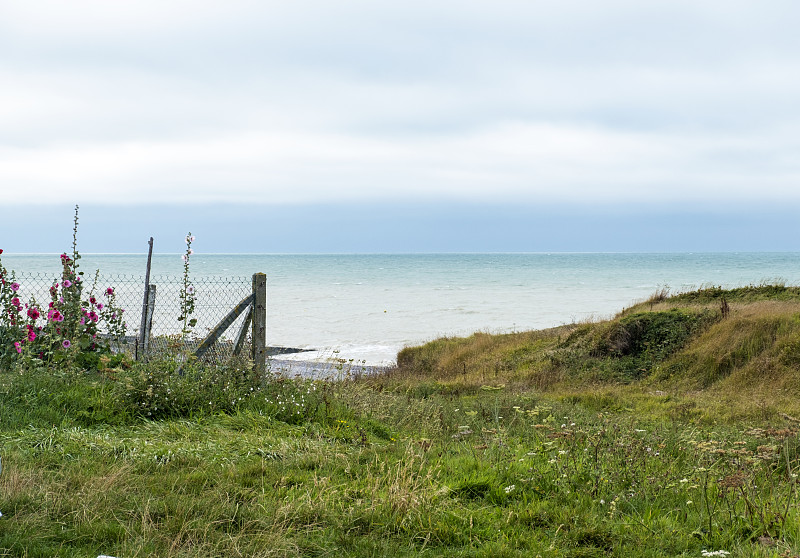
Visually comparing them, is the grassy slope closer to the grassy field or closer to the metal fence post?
the grassy field

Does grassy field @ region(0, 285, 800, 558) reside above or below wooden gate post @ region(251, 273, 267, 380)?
below

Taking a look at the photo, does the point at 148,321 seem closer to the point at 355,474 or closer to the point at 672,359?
the point at 355,474

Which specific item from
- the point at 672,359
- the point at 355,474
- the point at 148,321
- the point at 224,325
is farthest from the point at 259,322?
the point at 672,359

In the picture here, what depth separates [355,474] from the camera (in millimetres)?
5348

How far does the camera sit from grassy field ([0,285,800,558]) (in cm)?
406

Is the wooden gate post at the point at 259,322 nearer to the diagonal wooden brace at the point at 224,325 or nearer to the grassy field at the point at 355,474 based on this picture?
the diagonal wooden brace at the point at 224,325

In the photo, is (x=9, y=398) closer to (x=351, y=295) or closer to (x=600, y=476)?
(x=600, y=476)

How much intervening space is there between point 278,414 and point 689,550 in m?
4.66

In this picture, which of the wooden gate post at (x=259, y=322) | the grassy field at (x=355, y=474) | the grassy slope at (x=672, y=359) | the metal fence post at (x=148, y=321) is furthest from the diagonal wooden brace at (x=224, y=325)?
the grassy slope at (x=672, y=359)

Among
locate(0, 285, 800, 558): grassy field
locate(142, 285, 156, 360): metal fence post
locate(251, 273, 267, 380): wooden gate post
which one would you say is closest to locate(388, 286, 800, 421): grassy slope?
locate(0, 285, 800, 558): grassy field

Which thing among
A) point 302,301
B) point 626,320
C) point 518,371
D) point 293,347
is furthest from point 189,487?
point 302,301

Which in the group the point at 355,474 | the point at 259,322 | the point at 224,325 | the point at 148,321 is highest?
Result: the point at 259,322

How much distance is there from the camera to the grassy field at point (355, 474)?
4062 millimetres

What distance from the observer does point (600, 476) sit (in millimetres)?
5188
